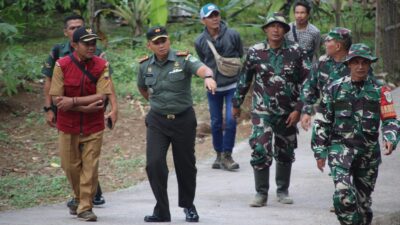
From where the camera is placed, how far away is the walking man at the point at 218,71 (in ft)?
35.9

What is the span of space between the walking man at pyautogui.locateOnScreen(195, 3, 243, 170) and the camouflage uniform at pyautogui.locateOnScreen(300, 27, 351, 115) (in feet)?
8.02

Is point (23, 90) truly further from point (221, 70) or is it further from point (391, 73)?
point (391, 73)

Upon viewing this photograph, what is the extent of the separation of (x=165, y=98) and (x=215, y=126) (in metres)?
2.93

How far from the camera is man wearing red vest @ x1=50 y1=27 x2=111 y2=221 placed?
8.37 m

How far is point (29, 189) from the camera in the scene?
35.0 ft

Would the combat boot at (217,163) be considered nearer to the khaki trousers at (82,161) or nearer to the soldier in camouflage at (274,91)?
the soldier in camouflage at (274,91)

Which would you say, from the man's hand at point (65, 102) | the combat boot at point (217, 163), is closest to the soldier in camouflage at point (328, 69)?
the man's hand at point (65, 102)

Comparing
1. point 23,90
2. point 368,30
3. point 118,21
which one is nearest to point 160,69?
point 23,90

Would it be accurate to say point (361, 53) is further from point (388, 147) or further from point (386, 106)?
point (388, 147)

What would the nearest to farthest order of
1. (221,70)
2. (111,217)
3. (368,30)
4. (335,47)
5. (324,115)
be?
(324,115) < (335,47) < (111,217) < (221,70) < (368,30)

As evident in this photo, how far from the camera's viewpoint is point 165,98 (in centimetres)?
826

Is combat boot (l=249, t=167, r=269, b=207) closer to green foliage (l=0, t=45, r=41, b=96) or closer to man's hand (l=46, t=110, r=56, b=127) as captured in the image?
man's hand (l=46, t=110, r=56, b=127)

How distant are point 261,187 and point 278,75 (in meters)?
1.16

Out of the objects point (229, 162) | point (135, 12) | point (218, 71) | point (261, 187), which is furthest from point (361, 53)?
point (135, 12)
